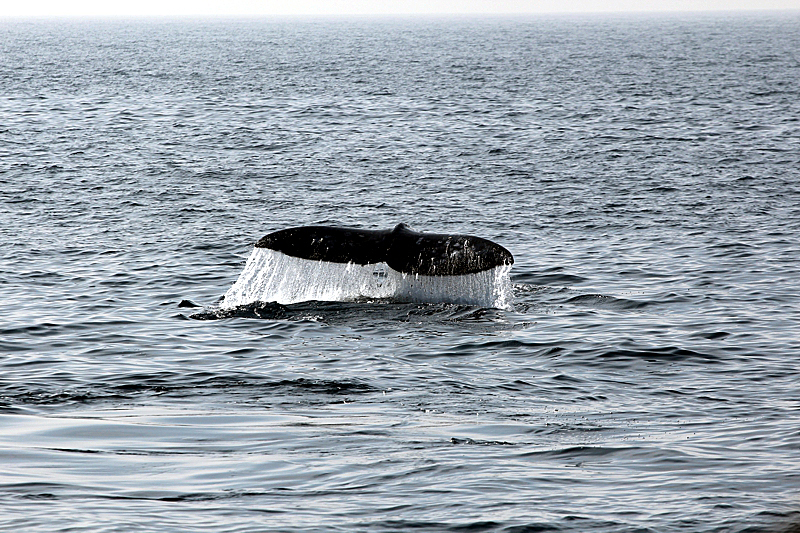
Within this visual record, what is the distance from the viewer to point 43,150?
106ft

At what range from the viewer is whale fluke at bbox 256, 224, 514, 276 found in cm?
1323

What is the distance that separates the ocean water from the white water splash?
9.5 inches

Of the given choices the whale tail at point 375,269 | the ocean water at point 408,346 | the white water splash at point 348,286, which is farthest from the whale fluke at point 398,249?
the ocean water at point 408,346

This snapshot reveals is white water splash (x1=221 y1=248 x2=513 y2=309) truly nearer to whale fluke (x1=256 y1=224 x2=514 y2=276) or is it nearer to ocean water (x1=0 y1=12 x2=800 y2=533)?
ocean water (x1=0 y1=12 x2=800 y2=533)

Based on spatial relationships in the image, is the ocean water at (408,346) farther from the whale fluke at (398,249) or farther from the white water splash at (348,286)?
the whale fluke at (398,249)

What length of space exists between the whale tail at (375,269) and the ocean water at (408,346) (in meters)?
0.32

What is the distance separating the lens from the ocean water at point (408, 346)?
784 centimetres

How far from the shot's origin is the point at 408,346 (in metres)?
13.0

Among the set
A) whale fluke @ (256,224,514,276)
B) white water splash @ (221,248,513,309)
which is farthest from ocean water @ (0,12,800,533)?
whale fluke @ (256,224,514,276)

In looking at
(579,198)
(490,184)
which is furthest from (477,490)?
(490,184)

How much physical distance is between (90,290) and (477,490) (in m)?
9.67

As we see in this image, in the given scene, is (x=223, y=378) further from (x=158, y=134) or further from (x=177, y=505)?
(x=158, y=134)

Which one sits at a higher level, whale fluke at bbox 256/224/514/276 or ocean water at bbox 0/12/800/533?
whale fluke at bbox 256/224/514/276

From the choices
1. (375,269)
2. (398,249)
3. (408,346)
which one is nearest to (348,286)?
(375,269)
